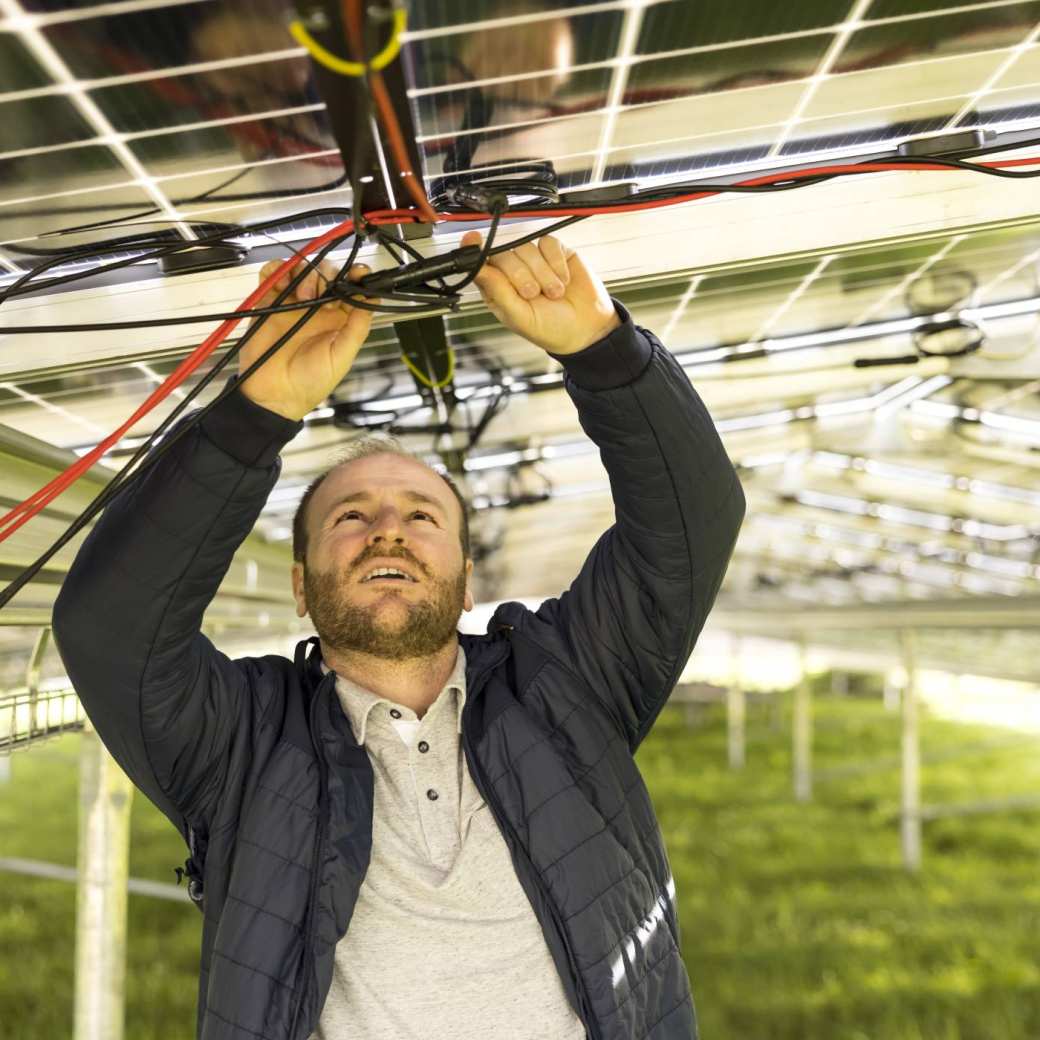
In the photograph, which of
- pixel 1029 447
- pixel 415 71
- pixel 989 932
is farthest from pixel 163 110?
pixel 989 932

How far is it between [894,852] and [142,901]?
214 inches

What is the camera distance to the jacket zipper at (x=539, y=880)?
1443 millimetres

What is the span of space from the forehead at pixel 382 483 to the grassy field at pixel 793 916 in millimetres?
4433

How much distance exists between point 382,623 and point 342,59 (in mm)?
783

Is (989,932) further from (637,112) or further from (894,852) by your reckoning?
(637,112)

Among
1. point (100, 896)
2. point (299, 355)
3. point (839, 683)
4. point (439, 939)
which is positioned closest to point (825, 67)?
point (299, 355)

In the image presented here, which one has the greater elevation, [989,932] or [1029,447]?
[1029,447]

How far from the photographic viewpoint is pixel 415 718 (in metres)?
1.66

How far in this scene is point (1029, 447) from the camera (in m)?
4.59

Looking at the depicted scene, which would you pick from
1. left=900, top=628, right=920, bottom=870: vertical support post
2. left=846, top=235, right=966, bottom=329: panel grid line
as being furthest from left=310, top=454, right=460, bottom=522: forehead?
left=900, top=628, right=920, bottom=870: vertical support post

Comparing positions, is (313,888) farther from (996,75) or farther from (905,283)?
(905,283)

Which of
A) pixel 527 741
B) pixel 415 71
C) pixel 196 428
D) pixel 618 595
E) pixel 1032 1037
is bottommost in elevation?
pixel 1032 1037

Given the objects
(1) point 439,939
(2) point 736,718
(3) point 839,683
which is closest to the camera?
(1) point 439,939

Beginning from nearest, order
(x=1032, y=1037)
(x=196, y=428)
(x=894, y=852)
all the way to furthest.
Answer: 1. (x=196, y=428)
2. (x=1032, y=1037)
3. (x=894, y=852)
